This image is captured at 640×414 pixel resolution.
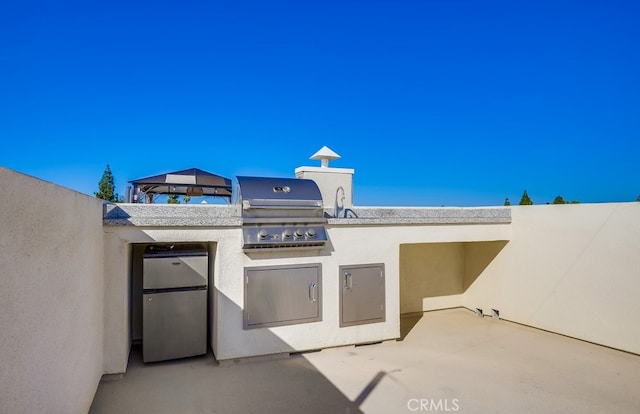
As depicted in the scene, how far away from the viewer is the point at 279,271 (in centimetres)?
512

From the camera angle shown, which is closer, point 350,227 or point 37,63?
point 350,227

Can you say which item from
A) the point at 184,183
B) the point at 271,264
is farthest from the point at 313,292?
the point at 184,183

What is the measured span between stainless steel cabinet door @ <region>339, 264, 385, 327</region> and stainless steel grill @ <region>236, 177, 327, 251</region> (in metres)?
0.76

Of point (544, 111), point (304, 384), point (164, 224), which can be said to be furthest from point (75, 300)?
point (544, 111)

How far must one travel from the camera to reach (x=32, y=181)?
6.77 ft

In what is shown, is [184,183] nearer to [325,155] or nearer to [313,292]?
[325,155]

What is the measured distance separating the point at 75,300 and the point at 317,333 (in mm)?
3276

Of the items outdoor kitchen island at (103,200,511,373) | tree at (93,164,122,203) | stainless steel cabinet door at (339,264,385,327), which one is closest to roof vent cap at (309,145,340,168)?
outdoor kitchen island at (103,200,511,373)

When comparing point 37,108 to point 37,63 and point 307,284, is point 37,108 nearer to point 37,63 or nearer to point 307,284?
point 37,63

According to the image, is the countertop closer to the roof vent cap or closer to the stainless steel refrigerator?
the stainless steel refrigerator

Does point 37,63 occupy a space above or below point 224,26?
below

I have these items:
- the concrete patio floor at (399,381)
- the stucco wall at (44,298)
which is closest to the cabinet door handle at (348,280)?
the concrete patio floor at (399,381)

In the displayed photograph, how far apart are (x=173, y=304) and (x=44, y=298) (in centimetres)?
273

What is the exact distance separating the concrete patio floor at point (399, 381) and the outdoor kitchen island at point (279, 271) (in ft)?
1.02
